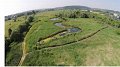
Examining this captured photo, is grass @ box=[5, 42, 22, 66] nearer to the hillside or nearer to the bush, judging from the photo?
the hillside

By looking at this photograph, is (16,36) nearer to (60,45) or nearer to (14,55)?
(14,55)

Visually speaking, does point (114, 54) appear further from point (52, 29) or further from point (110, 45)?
point (52, 29)

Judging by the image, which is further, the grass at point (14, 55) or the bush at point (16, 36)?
the bush at point (16, 36)

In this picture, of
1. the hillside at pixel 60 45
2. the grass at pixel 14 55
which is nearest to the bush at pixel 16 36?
the hillside at pixel 60 45

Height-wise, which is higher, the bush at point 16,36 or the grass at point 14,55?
the bush at point 16,36

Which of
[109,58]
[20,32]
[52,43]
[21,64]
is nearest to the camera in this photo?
[21,64]

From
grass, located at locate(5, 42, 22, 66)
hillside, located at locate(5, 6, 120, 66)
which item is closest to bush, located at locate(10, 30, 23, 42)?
hillside, located at locate(5, 6, 120, 66)

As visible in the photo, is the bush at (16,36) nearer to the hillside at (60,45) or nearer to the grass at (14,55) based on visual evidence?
the hillside at (60,45)

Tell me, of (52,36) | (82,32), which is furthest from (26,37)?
(82,32)
